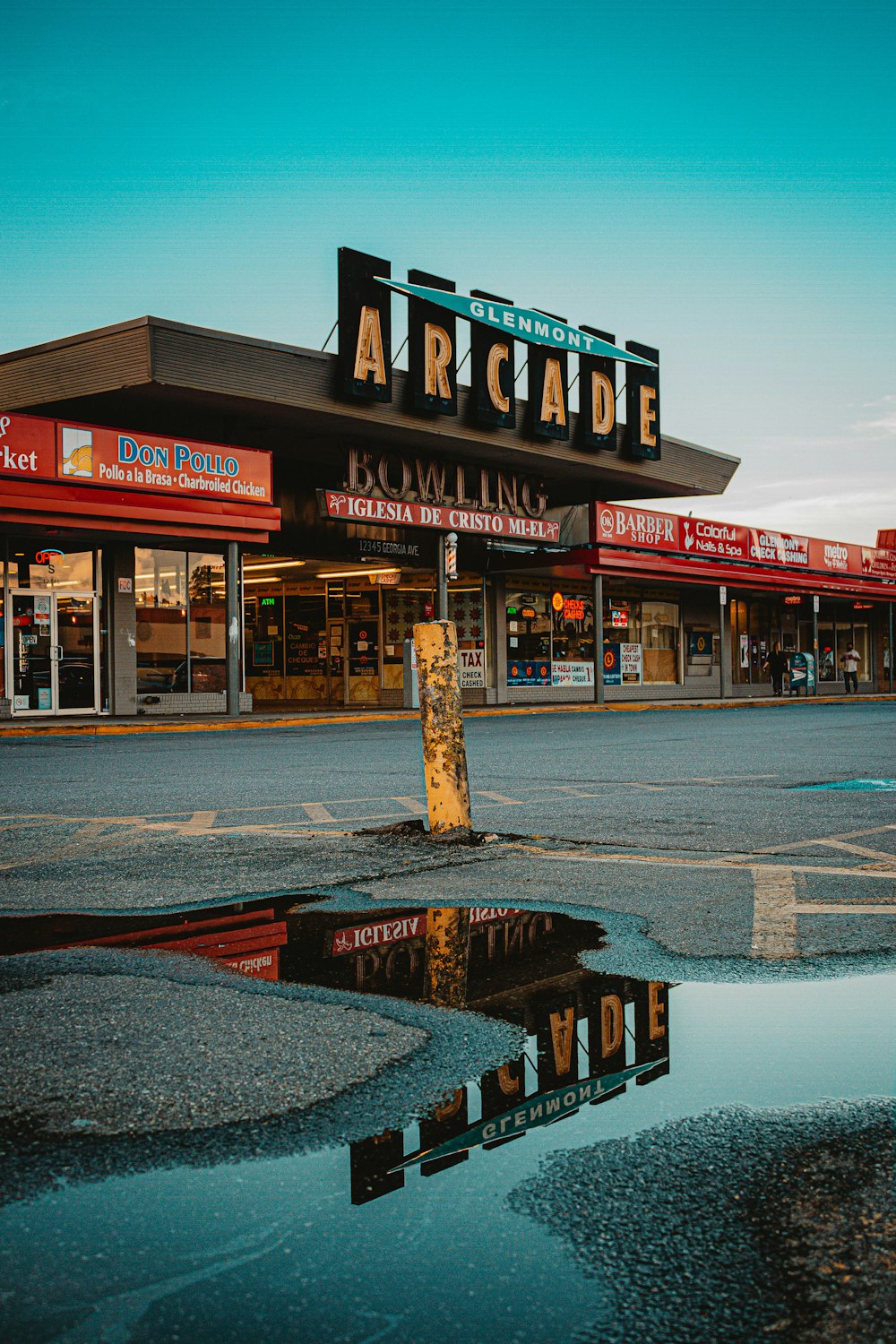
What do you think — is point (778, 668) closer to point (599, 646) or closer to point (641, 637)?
point (641, 637)

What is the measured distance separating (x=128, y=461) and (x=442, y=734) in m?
17.3

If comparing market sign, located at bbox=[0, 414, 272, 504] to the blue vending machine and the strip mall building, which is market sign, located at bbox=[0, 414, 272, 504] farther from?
the blue vending machine

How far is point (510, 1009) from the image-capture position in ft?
12.6

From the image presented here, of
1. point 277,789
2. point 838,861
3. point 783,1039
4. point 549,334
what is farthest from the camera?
point 549,334

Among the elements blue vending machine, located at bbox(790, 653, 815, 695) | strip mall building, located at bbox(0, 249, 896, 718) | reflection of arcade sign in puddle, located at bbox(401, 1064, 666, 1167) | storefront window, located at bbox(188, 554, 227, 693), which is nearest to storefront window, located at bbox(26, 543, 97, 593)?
strip mall building, located at bbox(0, 249, 896, 718)

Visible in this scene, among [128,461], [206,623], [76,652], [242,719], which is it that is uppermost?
[128,461]

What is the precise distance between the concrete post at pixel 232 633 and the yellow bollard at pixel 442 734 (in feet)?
59.2

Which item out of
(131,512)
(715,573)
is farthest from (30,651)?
(715,573)

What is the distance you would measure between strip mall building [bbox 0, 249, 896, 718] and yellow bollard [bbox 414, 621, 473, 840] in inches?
626

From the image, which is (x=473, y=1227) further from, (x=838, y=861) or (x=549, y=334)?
(x=549, y=334)

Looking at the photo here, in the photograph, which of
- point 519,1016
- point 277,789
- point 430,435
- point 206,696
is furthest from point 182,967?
point 430,435

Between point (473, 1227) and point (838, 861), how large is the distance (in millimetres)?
4887

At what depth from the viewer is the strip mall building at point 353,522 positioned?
23875 mm

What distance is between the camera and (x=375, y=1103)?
302 centimetres
